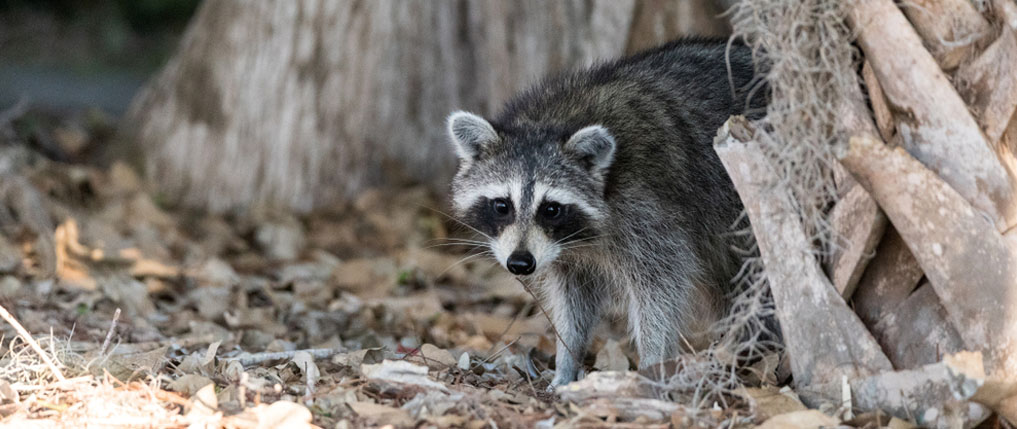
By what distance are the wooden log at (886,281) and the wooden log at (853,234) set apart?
6cm

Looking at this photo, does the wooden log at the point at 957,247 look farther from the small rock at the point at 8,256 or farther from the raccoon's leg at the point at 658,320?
the small rock at the point at 8,256

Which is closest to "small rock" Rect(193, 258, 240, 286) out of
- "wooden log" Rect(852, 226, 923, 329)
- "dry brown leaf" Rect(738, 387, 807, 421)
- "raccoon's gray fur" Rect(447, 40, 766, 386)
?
"raccoon's gray fur" Rect(447, 40, 766, 386)

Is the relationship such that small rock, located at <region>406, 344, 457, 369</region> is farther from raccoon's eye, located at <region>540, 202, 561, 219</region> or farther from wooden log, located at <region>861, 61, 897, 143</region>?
wooden log, located at <region>861, 61, 897, 143</region>

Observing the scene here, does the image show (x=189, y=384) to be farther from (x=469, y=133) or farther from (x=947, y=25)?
(x=947, y=25)

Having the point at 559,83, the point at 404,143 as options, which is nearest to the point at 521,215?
the point at 559,83

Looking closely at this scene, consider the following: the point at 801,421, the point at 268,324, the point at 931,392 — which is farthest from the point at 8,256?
the point at 931,392

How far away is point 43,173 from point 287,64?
1.56 meters

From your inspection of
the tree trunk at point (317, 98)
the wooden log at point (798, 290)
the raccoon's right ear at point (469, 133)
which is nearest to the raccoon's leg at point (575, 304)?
the raccoon's right ear at point (469, 133)

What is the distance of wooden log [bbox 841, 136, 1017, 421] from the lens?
2.48 meters

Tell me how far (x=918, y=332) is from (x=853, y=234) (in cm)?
32

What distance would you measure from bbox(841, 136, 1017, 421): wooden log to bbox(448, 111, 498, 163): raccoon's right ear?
1.53 m

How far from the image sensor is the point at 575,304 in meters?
4.03

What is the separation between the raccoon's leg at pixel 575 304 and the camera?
3.96 metres

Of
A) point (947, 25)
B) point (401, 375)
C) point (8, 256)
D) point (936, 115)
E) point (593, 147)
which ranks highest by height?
point (947, 25)
